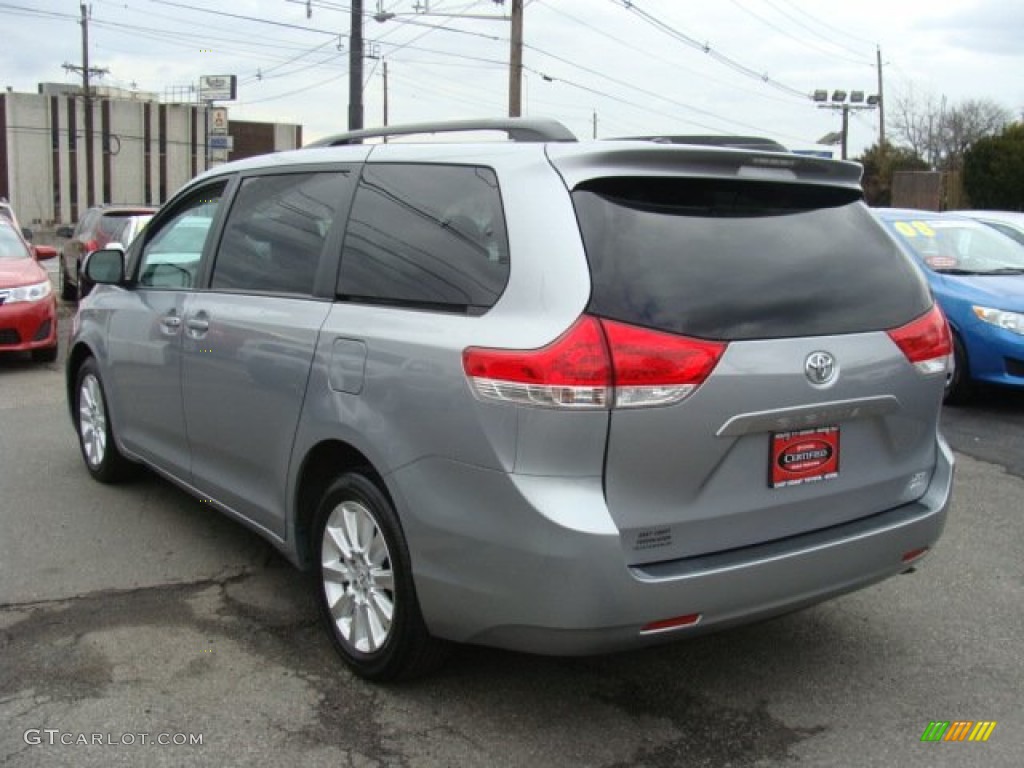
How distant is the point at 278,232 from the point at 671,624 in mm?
2251

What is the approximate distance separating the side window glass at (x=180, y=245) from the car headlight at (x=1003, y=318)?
6.08 m

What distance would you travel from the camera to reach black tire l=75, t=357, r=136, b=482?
5570mm

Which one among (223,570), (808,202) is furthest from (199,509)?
(808,202)

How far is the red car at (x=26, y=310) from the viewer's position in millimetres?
9695

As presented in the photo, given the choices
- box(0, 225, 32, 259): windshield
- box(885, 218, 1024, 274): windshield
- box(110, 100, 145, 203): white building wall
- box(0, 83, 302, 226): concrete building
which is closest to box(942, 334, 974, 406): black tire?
box(885, 218, 1024, 274): windshield

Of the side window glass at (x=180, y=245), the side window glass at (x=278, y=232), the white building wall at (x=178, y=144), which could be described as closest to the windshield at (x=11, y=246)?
the side window glass at (x=180, y=245)

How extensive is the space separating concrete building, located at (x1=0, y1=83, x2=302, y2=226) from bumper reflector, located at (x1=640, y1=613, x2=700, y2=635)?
64148mm

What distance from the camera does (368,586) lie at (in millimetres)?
3355

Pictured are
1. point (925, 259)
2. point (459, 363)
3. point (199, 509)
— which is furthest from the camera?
point (925, 259)

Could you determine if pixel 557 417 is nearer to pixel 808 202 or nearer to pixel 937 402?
pixel 808 202

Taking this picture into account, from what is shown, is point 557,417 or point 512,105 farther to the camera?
point 512,105

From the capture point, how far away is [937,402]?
343 centimetres

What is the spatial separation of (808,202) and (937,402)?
2.70ft

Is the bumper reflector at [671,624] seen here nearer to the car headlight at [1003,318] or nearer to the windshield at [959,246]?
the car headlight at [1003,318]
